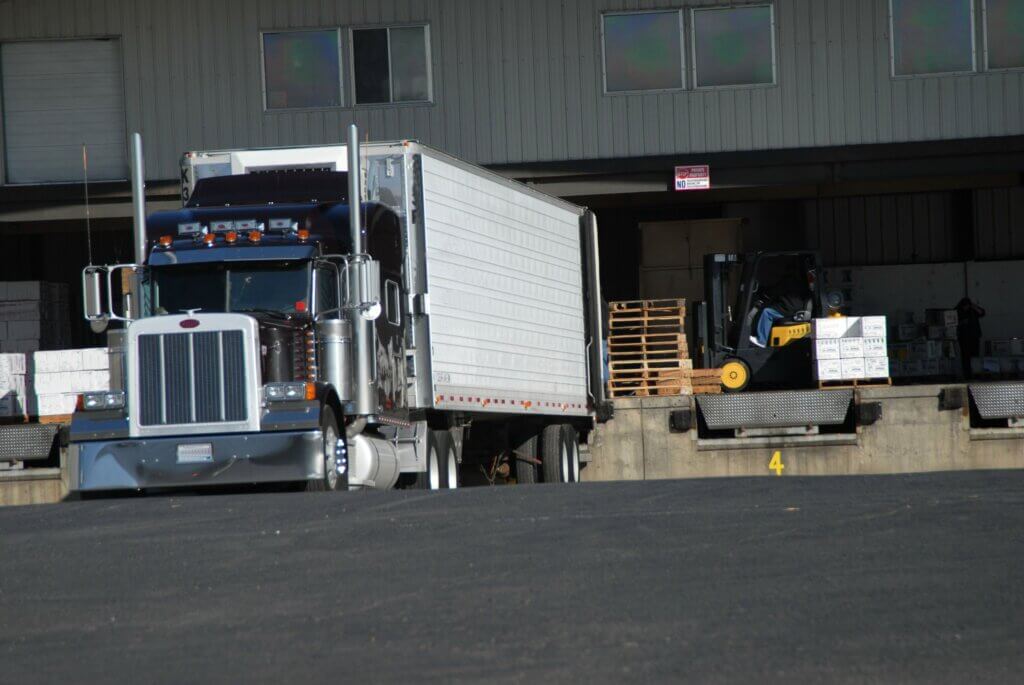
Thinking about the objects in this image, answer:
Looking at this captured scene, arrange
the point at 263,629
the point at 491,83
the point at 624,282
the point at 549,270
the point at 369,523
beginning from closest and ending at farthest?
the point at 263,629 < the point at 369,523 < the point at 549,270 < the point at 491,83 < the point at 624,282

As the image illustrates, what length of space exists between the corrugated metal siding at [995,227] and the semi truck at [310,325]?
1943cm

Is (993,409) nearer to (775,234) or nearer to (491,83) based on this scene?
(491,83)

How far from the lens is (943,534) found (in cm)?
972

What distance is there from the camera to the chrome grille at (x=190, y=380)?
14633 millimetres

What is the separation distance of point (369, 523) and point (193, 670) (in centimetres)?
418

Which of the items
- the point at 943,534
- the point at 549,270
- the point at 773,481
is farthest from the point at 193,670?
the point at 549,270

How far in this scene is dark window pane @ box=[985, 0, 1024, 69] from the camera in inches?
1083

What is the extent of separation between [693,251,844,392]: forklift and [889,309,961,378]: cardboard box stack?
394 centimetres

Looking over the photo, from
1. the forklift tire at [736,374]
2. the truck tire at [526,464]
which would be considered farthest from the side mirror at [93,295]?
the forklift tire at [736,374]

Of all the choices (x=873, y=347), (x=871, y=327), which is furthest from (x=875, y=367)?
(x=871, y=327)

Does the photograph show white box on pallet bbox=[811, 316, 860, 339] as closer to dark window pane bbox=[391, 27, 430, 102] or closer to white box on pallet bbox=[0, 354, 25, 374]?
dark window pane bbox=[391, 27, 430, 102]

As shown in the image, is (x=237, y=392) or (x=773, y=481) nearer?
(x=773, y=481)

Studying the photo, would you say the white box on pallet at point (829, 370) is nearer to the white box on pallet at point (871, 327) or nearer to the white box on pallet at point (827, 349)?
the white box on pallet at point (827, 349)

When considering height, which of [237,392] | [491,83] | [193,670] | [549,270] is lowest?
[193,670]
